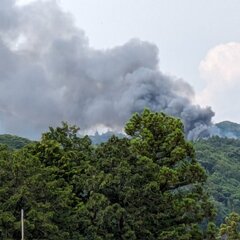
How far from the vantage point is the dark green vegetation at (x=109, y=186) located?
2388 cm

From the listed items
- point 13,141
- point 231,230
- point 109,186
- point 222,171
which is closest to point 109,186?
point 109,186

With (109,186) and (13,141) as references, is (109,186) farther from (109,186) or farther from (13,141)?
(13,141)

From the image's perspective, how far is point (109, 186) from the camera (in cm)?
2691

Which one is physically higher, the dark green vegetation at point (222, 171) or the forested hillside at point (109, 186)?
the dark green vegetation at point (222, 171)

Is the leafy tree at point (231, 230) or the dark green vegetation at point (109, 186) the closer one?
the dark green vegetation at point (109, 186)

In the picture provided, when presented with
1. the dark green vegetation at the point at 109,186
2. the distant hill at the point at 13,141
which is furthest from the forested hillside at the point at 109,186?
the distant hill at the point at 13,141

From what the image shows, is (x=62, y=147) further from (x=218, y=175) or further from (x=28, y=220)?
(x=218, y=175)

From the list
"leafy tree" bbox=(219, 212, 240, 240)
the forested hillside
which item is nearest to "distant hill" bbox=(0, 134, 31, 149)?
"leafy tree" bbox=(219, 212, 240, 240)

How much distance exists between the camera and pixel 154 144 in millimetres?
29984

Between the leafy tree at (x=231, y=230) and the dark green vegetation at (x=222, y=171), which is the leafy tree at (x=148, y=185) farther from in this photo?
the dark green vegetation at (x=222, y=171)

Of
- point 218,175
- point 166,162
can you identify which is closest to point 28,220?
point 166,162

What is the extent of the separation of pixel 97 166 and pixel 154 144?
3.67 metres

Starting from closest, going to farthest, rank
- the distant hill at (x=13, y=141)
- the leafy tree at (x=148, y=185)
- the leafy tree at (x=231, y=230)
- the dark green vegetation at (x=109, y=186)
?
1. the dark green vegetation at (x=109, y=186)
2. the leafy tree at (x=148, y=185)
3. the leafy tree at (x=231, y=230)
4. the distant hill at (x=13, y=141)

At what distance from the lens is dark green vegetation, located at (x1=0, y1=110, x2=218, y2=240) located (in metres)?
23.9
